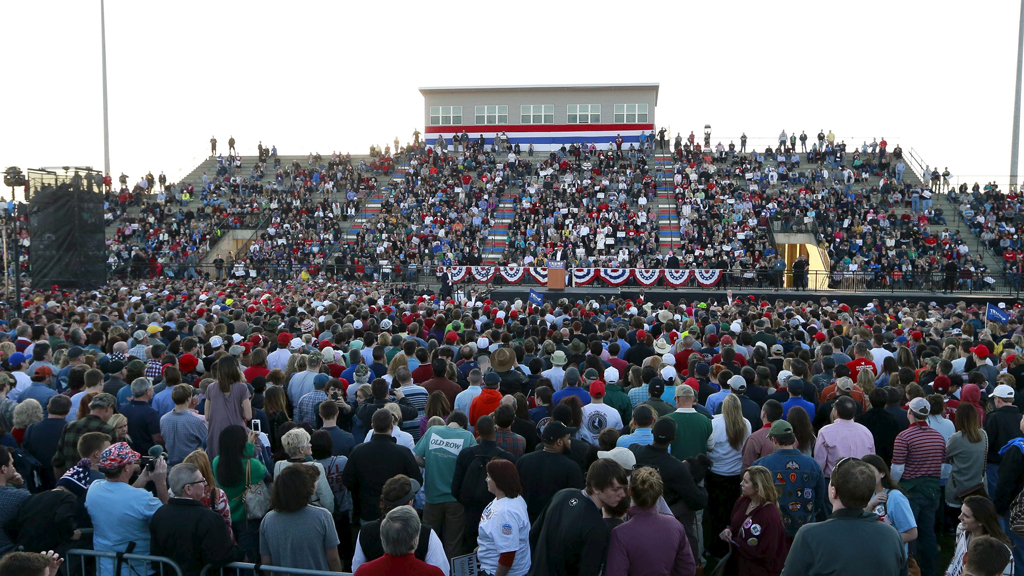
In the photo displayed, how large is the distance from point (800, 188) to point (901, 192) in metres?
4.56

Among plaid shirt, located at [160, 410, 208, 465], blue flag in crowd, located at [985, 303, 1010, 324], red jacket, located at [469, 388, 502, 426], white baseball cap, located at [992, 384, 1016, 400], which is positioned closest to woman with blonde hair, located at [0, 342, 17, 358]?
plaid shirt, located at [160, 410, 208, 465]

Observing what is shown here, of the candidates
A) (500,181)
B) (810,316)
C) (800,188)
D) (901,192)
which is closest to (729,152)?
(800,188)

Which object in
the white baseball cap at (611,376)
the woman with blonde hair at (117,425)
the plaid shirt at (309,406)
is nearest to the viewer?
the woman with blonde hair at (117,425)

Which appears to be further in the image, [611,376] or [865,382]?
[611,376]

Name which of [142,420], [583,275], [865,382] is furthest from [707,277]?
[142,420]

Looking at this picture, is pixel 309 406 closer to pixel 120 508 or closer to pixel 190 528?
pixel 120 508

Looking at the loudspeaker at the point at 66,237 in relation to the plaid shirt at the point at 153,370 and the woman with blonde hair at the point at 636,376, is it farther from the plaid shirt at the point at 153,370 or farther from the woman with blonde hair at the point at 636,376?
the woman with blonde hair at the point at 636,376

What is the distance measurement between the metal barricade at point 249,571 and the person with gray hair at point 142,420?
7.82ft

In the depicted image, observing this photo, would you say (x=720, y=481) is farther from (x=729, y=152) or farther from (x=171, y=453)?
(x=729, y=152)

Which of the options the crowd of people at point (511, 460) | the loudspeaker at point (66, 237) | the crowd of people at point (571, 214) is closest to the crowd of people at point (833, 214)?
the crowd of people at point (571, 214)

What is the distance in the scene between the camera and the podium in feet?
84.2

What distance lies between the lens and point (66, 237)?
2066cm

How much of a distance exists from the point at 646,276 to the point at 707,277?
2.23 metres

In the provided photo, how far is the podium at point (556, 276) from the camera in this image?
25672mm
